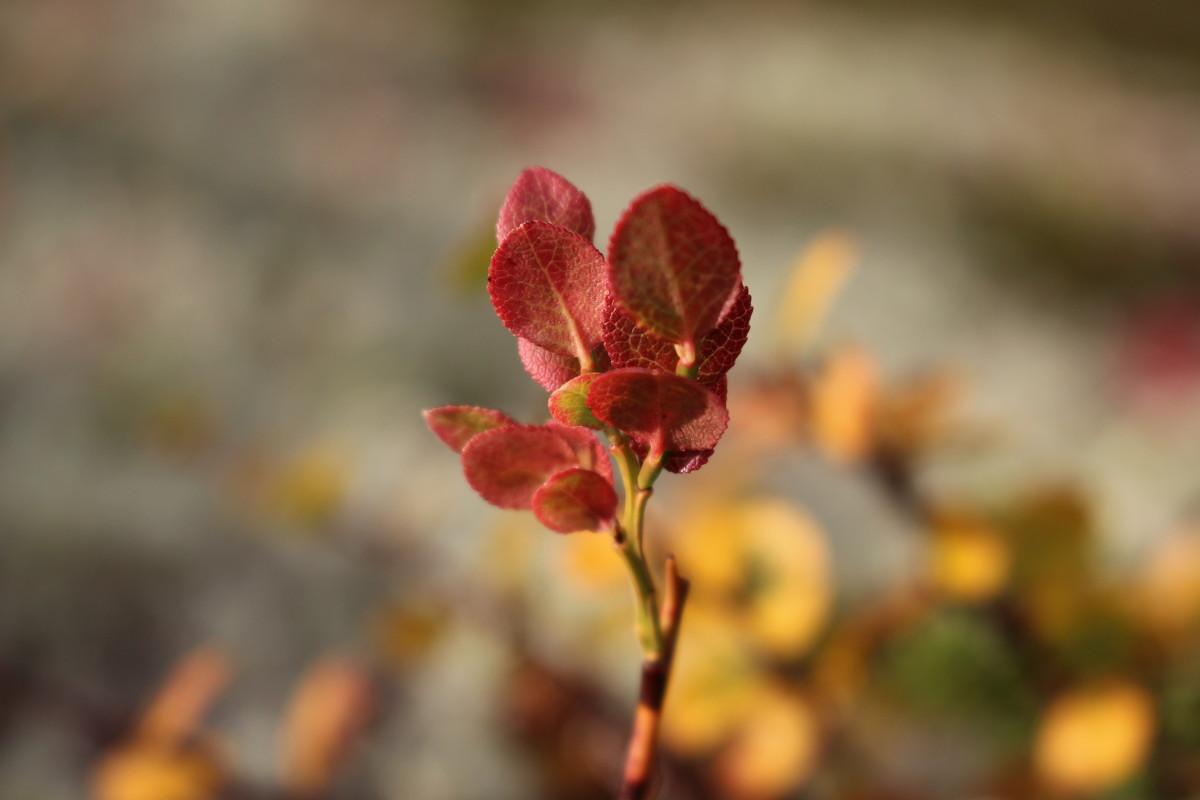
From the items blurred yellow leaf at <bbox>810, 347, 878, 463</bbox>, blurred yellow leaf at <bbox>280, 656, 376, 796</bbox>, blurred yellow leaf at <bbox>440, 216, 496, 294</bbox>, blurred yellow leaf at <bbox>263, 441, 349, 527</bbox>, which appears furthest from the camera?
blurred yellow leaf at <bbox>263, 441, 349, 527</bbox>

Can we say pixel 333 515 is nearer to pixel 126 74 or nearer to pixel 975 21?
pixel 126 74

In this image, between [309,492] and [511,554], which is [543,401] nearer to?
[511,554]

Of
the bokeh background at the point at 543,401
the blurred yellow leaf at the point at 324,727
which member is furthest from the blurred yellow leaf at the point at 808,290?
the blurred yellow leaf at the point at 324,727

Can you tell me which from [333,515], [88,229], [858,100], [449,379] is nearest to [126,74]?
[88,229]

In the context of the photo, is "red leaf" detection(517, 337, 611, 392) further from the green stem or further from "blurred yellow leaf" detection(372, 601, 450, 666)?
"blurred yellow leaf" detection(372, 601, 450, 666)

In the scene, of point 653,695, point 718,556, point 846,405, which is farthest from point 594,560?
point 653,695

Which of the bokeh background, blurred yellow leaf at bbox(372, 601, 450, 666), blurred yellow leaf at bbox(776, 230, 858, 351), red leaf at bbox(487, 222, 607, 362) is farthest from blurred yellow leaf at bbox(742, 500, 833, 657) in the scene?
red leaf at bbox(487, 222, 607, 362)
